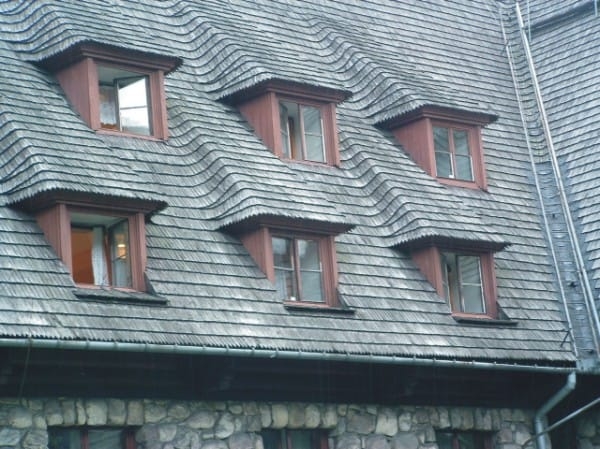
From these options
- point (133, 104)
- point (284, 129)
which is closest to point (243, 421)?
point (133, 104)

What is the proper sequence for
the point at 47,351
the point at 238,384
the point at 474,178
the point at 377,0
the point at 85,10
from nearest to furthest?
the point at 47,351 → the point at 238,384 → the point at 85,10 → the point at 474,178 → the point at 377,0

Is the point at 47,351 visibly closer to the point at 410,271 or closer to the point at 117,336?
the point at 117,336

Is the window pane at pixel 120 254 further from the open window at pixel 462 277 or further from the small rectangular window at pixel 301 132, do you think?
the open window at pixel 462 277

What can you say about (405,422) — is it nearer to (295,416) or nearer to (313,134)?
(295,416)

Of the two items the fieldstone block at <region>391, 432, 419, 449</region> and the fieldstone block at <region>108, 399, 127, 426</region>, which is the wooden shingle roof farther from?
the fieldstone block at <region>391, 432, 419, 449</region>

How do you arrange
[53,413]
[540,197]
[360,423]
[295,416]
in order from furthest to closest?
[540,197]
[360,423]
[295,416]
[53,413]

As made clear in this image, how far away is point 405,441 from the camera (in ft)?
57.9

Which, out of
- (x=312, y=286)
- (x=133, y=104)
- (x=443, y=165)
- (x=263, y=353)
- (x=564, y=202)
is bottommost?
(x=263, y=353)

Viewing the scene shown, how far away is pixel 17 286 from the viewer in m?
14.5

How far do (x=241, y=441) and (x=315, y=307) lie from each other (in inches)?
74.8

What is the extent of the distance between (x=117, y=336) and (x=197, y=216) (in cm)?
290

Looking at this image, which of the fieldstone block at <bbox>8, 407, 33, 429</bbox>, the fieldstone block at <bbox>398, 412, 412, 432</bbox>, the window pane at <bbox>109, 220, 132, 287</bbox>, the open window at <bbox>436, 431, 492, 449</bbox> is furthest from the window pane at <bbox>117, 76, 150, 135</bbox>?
the open window at <bbox>436, 431, 492, 449</bbox>

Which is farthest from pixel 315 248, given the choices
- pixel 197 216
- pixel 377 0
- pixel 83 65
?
pixel 377 0

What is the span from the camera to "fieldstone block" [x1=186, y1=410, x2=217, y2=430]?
1575cm
